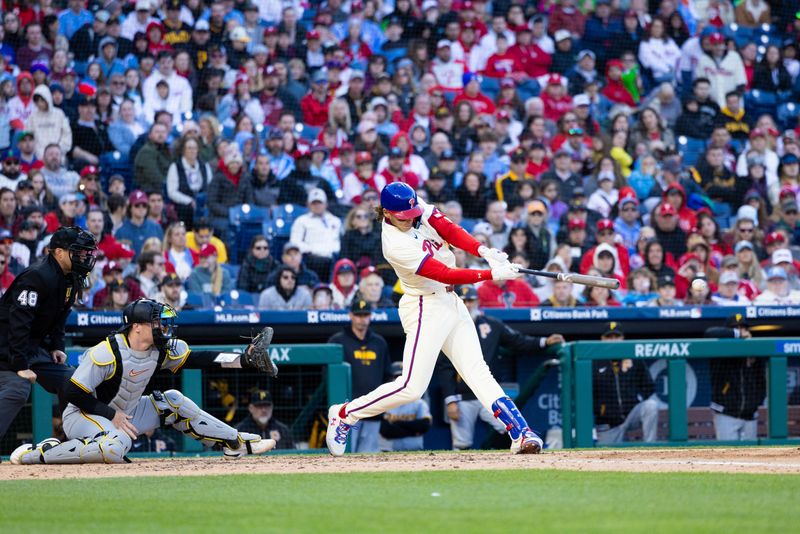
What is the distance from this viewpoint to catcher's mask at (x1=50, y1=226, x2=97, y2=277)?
774cm

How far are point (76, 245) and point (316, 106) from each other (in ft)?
23.4

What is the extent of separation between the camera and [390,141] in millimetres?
14273

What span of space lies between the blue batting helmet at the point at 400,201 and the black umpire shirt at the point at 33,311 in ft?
6.54

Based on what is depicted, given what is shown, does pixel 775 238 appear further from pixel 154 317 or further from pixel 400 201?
pixel 154 317

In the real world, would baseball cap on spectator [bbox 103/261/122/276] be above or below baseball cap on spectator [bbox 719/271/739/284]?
above

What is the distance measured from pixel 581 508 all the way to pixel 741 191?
10.0m

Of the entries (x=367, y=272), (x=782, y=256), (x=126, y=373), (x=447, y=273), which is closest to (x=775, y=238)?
(x=782, y=256)

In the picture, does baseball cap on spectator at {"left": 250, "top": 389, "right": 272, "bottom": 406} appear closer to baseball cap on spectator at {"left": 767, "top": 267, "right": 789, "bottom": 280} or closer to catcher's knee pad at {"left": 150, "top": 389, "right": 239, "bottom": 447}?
catcher's knee pad at {"left": 150, "top": 389, "right": 239, "bottom": 447}

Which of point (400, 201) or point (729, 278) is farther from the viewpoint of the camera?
point (729, 278)

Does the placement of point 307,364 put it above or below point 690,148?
below

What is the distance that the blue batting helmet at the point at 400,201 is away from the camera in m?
7.49

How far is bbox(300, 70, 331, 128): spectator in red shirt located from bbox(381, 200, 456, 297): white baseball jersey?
6.96m

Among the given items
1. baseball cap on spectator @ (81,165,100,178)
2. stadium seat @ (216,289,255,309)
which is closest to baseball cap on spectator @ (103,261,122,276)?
stadium seat @ (216,289,255,309)

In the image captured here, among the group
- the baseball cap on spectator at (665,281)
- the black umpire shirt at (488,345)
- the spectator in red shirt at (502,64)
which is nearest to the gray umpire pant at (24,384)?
the black umpire shirt at (488,345)
